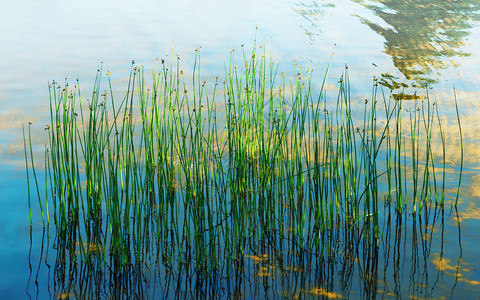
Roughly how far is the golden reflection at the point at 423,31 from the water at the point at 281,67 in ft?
0.10

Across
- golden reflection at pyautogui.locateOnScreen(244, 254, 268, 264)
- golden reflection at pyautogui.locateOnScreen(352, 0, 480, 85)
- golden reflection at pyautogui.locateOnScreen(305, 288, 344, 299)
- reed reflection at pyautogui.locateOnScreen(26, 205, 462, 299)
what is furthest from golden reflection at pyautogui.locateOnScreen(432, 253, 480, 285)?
golden reflection at pyautogui.locateOnScreen(352, 0, 480, 85)

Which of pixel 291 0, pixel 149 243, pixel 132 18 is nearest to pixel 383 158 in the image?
pixel 149 243

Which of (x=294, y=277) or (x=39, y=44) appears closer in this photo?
(x=294, y=277)

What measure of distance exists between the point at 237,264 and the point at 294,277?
302 mm

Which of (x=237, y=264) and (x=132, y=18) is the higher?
(x=132, y=18)

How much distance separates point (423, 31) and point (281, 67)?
3.25 m

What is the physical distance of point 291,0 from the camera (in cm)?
1076

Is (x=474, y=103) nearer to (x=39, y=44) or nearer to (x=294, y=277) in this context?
(x=294, y=277)

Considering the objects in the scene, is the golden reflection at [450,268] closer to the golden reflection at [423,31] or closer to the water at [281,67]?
the water at [281,67]

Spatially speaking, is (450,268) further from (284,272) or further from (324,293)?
(284,272)

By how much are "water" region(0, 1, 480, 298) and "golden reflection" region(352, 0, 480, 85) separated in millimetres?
29

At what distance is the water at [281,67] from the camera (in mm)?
2682

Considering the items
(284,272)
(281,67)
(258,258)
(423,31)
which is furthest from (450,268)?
(423,31)

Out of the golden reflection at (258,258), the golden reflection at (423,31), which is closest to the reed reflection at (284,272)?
the golden reflection at (258,258)
